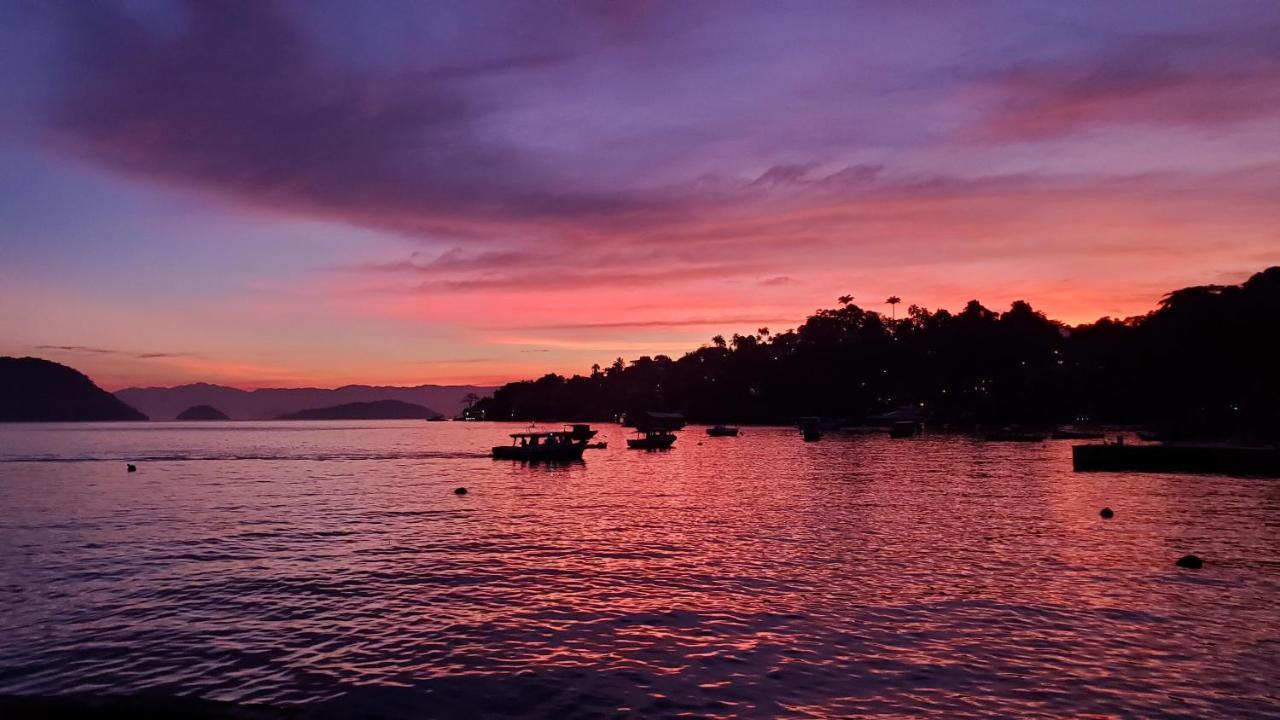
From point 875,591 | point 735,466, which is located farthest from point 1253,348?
point 875,591

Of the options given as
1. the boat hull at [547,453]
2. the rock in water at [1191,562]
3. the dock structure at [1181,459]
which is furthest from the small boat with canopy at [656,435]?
the rock in water at [1191,562]

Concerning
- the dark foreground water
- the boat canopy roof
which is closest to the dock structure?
the dark foreground water

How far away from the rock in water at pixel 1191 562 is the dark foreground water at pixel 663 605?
665mm

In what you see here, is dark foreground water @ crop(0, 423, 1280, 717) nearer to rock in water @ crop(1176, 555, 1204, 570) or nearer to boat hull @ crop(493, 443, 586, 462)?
rock in water @ crop(1176, 555, 1204, 570)

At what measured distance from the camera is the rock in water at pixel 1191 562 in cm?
2997

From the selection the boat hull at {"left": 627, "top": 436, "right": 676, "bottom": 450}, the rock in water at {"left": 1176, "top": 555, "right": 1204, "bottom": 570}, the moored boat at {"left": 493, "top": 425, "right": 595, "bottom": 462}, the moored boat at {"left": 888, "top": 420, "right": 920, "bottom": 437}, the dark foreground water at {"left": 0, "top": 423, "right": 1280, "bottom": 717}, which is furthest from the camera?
the moored boat at {"left": 888, "top": 420, "right": 920, "bottom": 437}

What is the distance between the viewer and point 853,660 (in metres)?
18.9

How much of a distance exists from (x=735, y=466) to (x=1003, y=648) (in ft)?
228

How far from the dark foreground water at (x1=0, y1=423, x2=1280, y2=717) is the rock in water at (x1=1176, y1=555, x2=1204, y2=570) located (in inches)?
26.2

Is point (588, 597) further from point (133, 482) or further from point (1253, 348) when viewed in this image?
point (1253, 348)

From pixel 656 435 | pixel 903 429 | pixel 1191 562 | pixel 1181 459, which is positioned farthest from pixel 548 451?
pixel 903 429

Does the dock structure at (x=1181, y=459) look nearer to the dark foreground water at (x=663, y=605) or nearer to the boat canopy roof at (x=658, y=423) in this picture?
the dark foreground water at (x=663, y=605)

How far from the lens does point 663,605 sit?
80.9 feet

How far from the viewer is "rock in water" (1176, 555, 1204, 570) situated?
30.0 m
